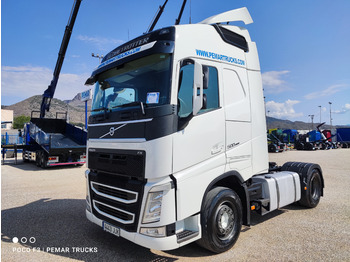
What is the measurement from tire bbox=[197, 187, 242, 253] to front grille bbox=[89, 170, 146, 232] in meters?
0.95

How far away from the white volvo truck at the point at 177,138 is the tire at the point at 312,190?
184cm

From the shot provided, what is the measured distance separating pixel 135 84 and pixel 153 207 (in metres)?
1.77

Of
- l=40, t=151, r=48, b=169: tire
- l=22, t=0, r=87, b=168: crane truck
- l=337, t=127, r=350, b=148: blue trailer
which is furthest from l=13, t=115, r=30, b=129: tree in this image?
l=337, t=127, r=350, b=148: blue trailer

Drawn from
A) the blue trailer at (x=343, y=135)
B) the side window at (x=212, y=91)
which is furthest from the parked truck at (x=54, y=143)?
the blue trailer at (x=343, y=135)

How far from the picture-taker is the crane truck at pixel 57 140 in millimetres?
12625

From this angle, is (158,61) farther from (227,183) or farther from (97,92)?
(227,183)

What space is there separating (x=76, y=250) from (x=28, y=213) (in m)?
2.69

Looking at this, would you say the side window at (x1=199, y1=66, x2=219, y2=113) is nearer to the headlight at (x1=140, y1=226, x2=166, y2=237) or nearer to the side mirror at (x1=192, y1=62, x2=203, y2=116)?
the side mirror at (x1=192, y1=62, x2=203, y2=116)

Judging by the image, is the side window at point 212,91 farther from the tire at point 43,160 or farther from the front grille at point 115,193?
the tire at point 43,160

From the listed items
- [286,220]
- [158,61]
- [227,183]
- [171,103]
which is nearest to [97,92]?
[158,61]

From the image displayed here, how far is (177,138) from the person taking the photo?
10.3 feet

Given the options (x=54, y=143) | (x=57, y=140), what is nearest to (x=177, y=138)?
(x=54, y=143)

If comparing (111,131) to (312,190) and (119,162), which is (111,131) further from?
(312,190)

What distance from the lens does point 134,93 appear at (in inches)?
141
